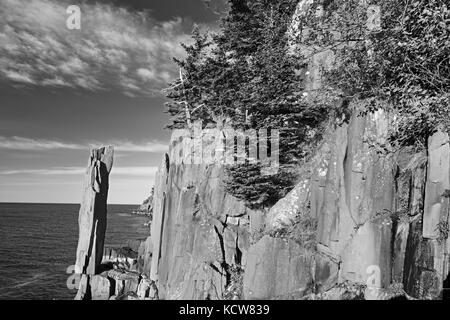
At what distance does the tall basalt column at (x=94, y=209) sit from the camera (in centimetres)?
4244

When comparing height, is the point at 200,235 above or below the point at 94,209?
above

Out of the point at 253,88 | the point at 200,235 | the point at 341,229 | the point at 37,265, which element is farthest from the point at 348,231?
the point at 37,265

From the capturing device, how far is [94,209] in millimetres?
45938

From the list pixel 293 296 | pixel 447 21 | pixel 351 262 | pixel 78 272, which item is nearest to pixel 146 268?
pixel 78 272

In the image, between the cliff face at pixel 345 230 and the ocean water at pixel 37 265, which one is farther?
the ocean water at pixel 37 265

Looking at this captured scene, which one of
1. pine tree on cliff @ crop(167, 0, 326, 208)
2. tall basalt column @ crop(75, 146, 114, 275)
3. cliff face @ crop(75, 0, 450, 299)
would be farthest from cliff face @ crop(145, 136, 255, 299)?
tall basalt column @ crop(75, 146, 114, 275)

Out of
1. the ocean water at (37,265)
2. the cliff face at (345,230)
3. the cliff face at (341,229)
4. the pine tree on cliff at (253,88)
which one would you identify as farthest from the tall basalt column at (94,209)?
the cliff face at (345,230)

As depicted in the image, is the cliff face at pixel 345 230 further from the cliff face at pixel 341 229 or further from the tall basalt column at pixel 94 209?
the tall basalt column at pixel 94 209

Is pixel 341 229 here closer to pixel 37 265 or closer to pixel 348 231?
pixel 348 231
